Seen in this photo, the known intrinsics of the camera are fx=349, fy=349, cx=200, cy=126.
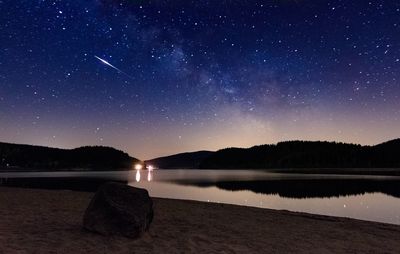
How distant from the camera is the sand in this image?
33.9ft

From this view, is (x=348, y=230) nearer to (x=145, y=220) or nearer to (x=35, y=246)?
(x=145, y=220)

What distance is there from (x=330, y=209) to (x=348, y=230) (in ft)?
47.2

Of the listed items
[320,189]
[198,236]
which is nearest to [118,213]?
[198,236]

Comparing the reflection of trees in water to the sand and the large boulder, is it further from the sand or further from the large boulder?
the large boulder

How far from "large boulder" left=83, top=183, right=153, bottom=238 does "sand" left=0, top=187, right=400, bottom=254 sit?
331 millimetres

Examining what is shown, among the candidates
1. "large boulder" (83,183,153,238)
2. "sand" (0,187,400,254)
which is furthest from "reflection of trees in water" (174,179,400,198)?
"large boulder" (83,183,153,238)

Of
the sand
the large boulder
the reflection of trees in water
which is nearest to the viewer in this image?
the sand

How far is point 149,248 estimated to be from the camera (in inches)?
409

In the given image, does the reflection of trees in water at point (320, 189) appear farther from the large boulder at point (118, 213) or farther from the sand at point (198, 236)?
the large boulder at point (118, 213)

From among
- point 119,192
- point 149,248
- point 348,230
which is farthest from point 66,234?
point 348,230

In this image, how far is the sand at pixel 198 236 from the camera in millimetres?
10328

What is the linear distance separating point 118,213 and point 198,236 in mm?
2932

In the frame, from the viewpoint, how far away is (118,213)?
37.7ft

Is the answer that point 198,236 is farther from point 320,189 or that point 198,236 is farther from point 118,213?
point 320,189
